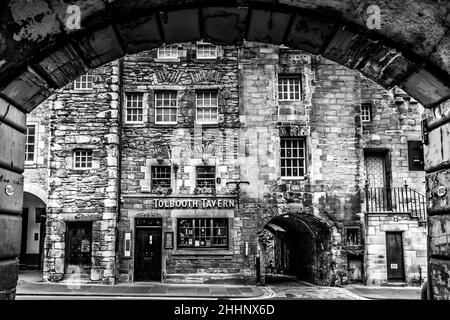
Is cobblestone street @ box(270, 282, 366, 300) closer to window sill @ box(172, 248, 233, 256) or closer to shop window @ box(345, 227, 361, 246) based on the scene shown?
shop window @ box(345, 227, 361, 246)

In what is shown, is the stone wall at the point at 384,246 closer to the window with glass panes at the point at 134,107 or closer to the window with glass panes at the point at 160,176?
the window with glass panes at the point at 160,176

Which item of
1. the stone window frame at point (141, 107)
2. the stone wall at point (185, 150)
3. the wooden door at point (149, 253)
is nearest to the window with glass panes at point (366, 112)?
the stone wall at point (185, 150)

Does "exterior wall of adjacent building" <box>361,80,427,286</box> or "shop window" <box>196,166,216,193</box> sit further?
"shop window" <box>196,166,216,193</box>

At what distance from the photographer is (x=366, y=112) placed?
72.5ft

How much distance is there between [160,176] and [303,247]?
8.60 meters

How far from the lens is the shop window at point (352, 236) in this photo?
20281 mm

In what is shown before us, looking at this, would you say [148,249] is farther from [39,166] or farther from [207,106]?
[207,106]

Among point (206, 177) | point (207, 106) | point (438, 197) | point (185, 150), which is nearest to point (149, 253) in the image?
point (206, 177)

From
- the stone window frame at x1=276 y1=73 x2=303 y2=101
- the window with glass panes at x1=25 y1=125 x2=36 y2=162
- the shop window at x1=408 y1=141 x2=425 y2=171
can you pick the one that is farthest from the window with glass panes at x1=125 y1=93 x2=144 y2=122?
the shop window at x1=408 y1=141 x2=425 y2=171

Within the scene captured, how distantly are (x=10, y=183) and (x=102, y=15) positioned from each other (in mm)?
1835

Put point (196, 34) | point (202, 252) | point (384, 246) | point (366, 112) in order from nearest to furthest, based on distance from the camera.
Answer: point (196, 34)
point (384, 246)
point (202, 252)
point (366, 112)

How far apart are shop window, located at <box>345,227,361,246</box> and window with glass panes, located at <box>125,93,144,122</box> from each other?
1073cm

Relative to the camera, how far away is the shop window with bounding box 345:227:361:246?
20.3 m
